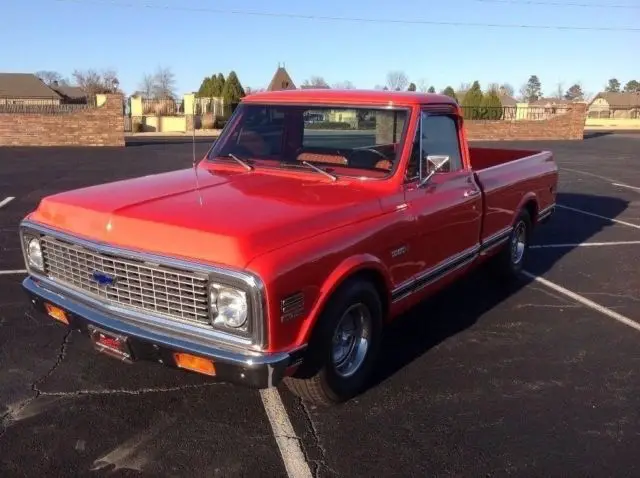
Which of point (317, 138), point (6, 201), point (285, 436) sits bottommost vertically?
point (285, 436)

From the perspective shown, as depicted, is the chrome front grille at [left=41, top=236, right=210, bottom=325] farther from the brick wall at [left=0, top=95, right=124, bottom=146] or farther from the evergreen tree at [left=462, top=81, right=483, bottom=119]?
the evergreen tree at [left=462, top=81, right=483, bottom=119]

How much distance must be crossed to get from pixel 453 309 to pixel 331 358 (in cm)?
240

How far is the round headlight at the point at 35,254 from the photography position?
12.6ft

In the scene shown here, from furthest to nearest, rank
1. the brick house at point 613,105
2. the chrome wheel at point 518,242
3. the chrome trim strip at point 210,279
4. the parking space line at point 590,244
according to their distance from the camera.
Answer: the brick house at point 613,105, the parking space line at point 590,244, the chrome wheel at point 518,242, the chrome trim strip at point 210,279

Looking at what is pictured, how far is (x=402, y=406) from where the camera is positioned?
3.84m

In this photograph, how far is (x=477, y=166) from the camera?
7.04 meters

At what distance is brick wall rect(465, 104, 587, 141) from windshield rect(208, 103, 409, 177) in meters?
27.9

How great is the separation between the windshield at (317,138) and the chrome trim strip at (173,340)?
1.70 meters

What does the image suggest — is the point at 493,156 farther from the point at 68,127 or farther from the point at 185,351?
the point at 68,127

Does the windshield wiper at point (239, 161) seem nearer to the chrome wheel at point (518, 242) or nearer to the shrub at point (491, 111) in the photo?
the chrome wheel at point (518, 242)

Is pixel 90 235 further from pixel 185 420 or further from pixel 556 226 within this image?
pixel 556 226

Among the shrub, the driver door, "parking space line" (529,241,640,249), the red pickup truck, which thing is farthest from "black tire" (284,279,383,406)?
the shrub

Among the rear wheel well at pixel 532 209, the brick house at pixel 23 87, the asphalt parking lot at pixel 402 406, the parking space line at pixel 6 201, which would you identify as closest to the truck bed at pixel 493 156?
the rear wheel well at pixel 532 209

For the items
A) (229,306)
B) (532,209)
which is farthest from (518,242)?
(229,306)
